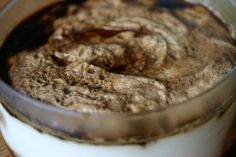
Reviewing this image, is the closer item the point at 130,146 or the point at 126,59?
the point at 130,146

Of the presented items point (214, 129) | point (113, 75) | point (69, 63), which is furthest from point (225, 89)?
point (69, 63)

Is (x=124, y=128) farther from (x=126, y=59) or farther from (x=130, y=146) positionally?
(x=126, y=59)

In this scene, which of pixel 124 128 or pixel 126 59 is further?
pixel 126 59

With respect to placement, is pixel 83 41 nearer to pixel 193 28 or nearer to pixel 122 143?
pixel 193 28

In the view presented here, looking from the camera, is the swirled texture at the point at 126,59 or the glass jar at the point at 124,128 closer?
the glass jar at the point at 124,128

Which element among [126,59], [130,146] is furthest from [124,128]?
[126,59]
